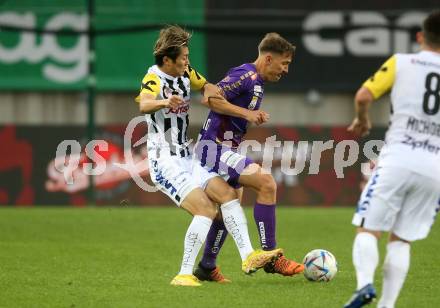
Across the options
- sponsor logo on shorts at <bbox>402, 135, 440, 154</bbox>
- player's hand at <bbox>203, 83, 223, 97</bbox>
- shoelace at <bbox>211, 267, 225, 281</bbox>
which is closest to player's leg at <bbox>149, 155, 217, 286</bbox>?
shoelace at <bbox>211, 267, 225, 281</bbox>

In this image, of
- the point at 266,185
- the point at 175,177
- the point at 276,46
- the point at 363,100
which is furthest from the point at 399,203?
the point at 276,46

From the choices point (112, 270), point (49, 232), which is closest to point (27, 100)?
point (49, 232)

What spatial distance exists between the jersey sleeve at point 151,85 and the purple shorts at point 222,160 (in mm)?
790

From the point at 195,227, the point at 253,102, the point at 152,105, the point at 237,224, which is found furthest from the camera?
the point at 253,102

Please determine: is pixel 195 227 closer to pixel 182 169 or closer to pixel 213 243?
pixel 182 169

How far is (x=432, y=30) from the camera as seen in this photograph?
22.2ft

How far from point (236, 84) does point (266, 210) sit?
1.19m

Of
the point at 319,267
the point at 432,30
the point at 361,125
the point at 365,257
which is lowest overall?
the point at 319,267

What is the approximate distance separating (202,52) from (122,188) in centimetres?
311

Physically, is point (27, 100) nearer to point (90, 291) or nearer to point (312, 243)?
point (312, 243)

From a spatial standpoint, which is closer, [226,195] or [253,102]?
[226,195]

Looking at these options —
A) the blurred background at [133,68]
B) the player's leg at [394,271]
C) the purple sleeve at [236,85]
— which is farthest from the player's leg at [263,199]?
the blurred background at [133,68]

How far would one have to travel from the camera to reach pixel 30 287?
8.61 meters

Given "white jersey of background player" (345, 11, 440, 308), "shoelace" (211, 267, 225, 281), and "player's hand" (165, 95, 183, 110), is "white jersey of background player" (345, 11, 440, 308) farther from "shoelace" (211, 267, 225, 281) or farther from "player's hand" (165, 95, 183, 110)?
"shoelace" (211, 267, 225, 281)
